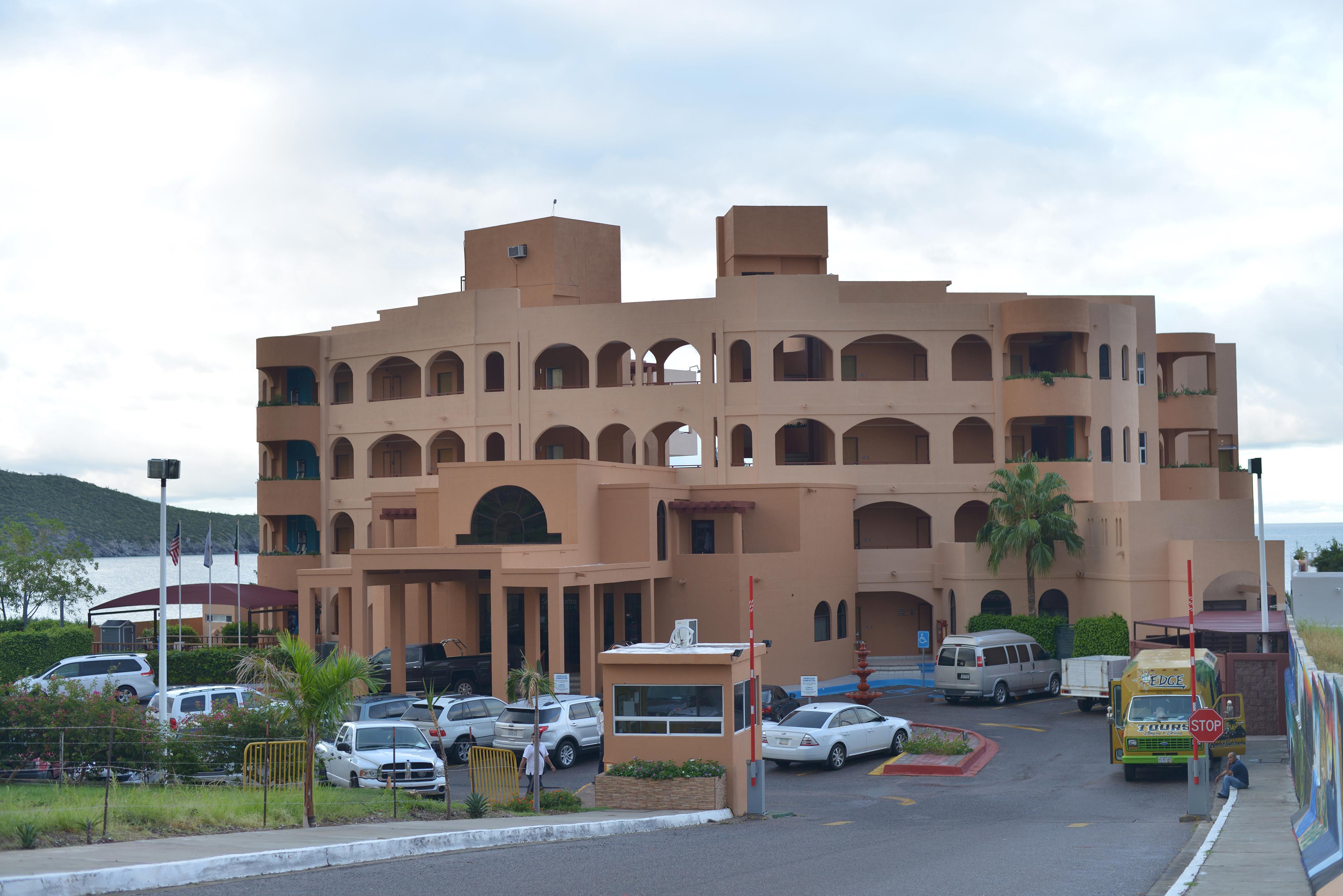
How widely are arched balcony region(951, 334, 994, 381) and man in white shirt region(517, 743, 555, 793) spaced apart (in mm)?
28611

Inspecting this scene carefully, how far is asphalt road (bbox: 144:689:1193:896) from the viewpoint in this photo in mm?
14453

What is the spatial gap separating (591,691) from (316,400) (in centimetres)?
2426

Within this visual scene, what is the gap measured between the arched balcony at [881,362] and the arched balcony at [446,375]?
15.7 m

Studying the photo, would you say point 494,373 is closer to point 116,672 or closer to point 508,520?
point 508,520

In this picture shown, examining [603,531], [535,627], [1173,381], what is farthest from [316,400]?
[1173,381]

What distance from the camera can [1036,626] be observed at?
143 feet

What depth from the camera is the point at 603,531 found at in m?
42.1

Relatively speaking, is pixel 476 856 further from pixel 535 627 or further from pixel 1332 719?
pixel 535 627

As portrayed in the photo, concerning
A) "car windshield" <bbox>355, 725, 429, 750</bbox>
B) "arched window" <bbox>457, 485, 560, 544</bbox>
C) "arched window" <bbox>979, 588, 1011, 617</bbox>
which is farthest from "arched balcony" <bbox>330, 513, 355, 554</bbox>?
"car windshield" <bbox>355, 725, 429, 750</bbox>

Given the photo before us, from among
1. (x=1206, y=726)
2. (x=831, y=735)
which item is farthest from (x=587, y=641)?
(x=1206, y=726)

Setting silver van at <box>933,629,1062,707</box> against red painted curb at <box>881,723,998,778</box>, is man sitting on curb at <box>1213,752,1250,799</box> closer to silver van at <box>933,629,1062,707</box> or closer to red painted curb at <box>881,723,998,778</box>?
red painted curb at <box>881,723,998,778</box>

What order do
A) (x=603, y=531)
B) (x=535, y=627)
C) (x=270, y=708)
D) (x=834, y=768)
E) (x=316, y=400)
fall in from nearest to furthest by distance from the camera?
(x=270, y=708), (x=834, y=768), (x=535, y=627), (x=603, y=531), (x=316, y=400)

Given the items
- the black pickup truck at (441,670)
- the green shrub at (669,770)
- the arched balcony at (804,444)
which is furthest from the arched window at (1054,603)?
the green shrub at (669,770)

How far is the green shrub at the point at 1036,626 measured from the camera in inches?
1709
